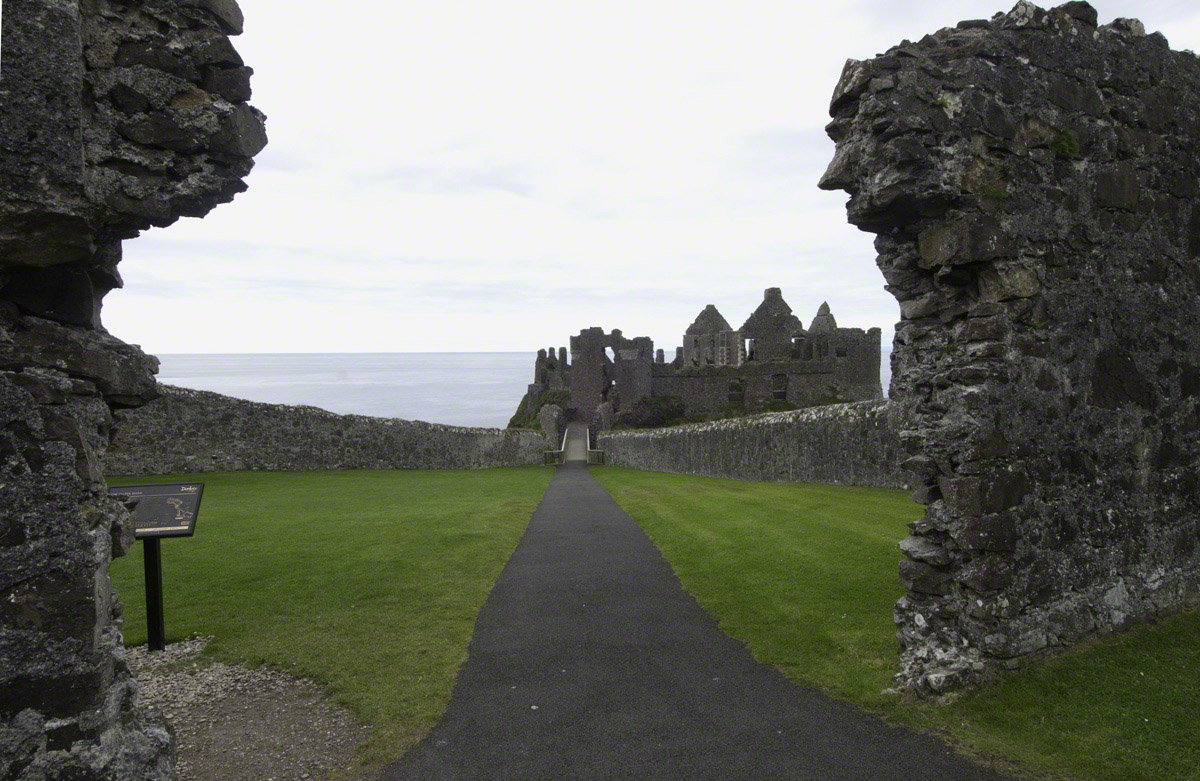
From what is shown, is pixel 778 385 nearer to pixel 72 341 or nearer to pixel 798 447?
pixel 798 447

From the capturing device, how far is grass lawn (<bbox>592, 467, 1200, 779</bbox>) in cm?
438

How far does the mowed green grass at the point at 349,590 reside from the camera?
18.5 feet

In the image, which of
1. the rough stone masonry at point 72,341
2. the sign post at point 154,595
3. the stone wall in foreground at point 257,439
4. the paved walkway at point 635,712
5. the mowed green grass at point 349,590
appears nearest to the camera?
the rough stone masonry at point 72,341

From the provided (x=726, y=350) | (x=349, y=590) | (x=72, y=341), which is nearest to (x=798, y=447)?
(x=349, y=590)

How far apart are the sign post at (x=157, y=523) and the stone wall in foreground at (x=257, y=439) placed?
452 inches

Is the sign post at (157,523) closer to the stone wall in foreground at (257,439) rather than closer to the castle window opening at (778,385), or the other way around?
the stone wall in foreground at (257,439)

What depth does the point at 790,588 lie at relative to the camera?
7785 mm

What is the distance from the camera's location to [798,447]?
17.3 meters

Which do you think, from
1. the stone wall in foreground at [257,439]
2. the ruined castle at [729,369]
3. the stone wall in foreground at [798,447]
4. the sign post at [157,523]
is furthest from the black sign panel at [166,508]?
the ruined castle at [729,369]

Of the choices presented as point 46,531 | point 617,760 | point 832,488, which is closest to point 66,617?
point 46,531

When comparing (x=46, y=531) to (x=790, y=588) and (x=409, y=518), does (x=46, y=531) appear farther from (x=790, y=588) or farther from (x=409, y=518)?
(x=409, y=518)

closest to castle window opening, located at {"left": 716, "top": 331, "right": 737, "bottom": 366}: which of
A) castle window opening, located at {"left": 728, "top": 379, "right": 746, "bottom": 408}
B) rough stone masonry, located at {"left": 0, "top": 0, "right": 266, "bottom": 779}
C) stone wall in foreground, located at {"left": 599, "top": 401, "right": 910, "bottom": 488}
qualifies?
castle window opening, located at {"left": 728, "top": 379, "right": 746, "bottom": 408}

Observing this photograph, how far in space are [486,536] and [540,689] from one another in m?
5.99

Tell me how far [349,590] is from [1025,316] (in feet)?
23.3
